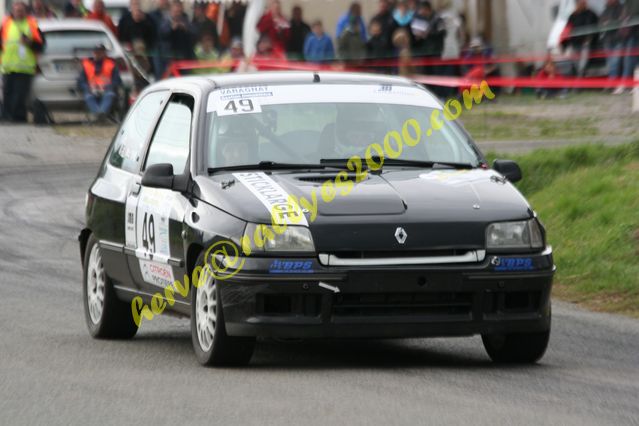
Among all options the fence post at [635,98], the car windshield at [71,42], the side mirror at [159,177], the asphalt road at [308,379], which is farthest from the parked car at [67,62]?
the side mirror at [159,177]

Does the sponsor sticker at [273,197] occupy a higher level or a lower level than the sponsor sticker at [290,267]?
higher

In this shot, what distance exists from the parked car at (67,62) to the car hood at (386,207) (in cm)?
1920

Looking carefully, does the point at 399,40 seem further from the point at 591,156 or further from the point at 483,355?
the point at 483,355

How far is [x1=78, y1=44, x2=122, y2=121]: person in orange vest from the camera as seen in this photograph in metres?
27.8

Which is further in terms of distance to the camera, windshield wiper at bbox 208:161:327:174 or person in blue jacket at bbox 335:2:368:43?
person in blue jacket at bbox 335:2:368:43

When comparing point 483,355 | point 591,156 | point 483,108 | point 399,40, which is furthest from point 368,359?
point 399,40

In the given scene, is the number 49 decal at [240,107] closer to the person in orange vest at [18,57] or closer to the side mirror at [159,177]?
the side mirror at [159,177]

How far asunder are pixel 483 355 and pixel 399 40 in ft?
64.2

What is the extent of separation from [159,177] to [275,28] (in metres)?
21.0

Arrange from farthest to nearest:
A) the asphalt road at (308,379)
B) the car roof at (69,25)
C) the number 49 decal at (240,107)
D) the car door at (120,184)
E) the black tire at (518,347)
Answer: the car roof at (69,25), the car door at (120,184), the number 49 decal at (240,107), the black tire at (518,347), the asphalt road at (308,379)

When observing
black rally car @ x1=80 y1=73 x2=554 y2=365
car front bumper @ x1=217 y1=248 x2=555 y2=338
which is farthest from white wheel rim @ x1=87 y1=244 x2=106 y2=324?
car front bumper @ x1=217 y1=248 x2=555 y2=338

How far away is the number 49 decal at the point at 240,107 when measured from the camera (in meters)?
9.99

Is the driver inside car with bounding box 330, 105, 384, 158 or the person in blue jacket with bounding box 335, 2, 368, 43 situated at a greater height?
the driver inside car with bounding box 330, 105, 384, 158

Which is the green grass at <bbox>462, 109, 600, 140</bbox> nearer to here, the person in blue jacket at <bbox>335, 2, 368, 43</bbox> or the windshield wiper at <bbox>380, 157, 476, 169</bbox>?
the person in blue jacket at <bbox>335, 2, 368, 43</bbox>
